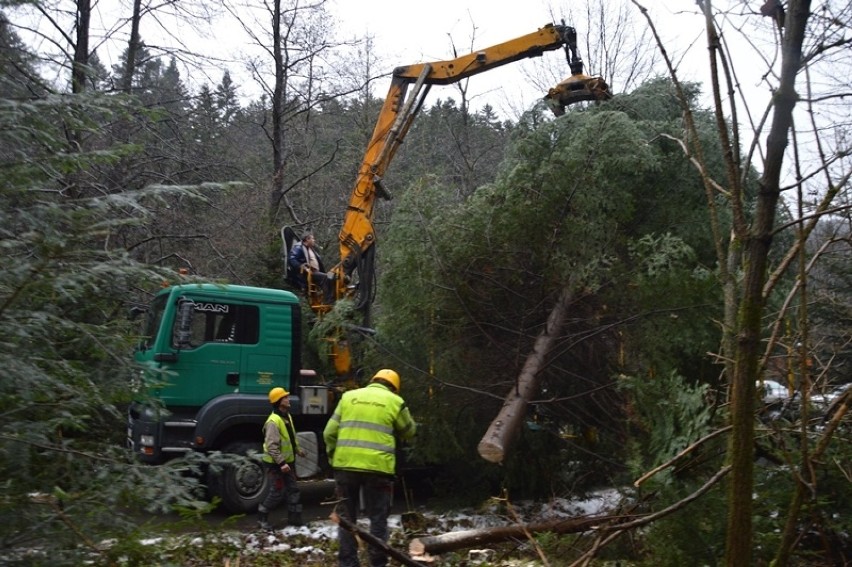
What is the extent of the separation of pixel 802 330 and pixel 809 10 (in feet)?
5.28

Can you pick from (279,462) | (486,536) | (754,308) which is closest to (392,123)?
(279,462)

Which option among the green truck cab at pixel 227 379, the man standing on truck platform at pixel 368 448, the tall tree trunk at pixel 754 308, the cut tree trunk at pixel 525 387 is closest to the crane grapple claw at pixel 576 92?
the cut tree trunk at pixel 525 387

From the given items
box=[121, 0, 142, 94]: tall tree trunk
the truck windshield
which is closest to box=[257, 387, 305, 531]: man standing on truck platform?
the truck windshield

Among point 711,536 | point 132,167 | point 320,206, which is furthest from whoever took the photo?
point 320,206

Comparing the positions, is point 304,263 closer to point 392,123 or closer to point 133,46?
point 392,123

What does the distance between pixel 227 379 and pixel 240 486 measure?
1.25 metres

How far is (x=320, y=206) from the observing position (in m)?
21.5

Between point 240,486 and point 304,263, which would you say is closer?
point 240,486

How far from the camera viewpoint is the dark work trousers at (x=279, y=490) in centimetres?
849

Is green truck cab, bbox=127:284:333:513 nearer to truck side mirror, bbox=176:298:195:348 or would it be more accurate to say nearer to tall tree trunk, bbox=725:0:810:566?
truck side mirror, bbox=176:298:195:348

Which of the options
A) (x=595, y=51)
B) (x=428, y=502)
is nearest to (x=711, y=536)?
(x=428, y=502)

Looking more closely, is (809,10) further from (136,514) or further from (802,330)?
(136,514)

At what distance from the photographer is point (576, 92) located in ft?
31.4

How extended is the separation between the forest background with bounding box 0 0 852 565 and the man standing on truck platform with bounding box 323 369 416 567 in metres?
1.25
